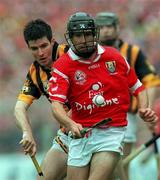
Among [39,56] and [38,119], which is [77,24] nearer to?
[39,56]

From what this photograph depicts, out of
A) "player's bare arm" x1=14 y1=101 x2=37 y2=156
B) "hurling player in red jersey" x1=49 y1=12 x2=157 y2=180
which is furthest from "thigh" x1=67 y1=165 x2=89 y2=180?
"player's bare arm" x1=14 y1=101 x2=37 y2=156

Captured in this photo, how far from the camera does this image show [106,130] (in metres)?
8.48

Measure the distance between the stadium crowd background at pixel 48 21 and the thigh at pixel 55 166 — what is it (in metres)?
8.73

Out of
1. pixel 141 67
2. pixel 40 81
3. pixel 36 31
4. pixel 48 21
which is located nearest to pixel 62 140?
pixel 40 81

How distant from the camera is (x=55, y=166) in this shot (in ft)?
29.8

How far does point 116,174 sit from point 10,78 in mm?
9536

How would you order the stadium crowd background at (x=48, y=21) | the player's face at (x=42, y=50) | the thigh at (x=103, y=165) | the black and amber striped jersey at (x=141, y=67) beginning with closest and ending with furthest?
the thigh at (x=103, y=165) < the player's face at (x=42, y=50) < the black and amber striped jersey at (x=141, y=67) < the stadium crowd background at (x=48, y=21)

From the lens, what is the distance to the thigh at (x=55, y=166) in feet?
29.8

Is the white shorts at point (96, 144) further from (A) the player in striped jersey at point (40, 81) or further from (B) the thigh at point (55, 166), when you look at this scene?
(B) the thigh at point (55, 166)

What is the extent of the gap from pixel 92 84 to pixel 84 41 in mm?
358

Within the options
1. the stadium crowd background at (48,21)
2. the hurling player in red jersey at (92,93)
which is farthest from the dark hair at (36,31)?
the stadium crowd background at (48,21)

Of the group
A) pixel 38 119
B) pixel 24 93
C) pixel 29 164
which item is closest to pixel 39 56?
pixel 24 93

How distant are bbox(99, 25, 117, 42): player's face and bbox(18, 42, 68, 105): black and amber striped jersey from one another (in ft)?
6.40

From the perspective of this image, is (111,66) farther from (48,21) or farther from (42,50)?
(48,21)
